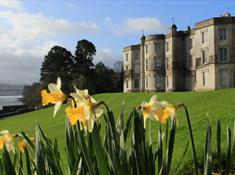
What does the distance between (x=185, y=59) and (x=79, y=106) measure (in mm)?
54669

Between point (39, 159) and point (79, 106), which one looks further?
point (39, 159)

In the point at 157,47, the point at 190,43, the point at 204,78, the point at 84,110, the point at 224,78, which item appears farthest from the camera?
the point at 157,47

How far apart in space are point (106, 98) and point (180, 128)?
1069 inches

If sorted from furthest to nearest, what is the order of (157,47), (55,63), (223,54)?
1. (55,63)
2. (157,47)
3. (223,54)

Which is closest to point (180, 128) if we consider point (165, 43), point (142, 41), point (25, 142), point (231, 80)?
point (25, 142)

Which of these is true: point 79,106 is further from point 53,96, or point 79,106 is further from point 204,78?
point 204,78

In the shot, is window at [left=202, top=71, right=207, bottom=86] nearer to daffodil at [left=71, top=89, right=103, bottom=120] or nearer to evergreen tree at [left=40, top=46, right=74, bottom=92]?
evergreen tree at [left=40, top=46, right=74, bottom=92]

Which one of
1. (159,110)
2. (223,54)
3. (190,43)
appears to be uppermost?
(190,43)

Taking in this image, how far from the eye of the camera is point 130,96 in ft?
123

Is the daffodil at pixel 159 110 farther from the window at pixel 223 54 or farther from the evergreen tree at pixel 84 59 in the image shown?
the evergreen tree at pixel 84 59

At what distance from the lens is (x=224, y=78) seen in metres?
45.8

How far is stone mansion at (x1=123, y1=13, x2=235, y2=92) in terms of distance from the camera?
153 ft

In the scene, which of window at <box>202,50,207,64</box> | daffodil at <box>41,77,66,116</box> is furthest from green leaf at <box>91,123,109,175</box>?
window at <box>202,50,207,64</box>

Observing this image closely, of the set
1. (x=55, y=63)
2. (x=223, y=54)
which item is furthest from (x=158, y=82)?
(x=55, y=63)
